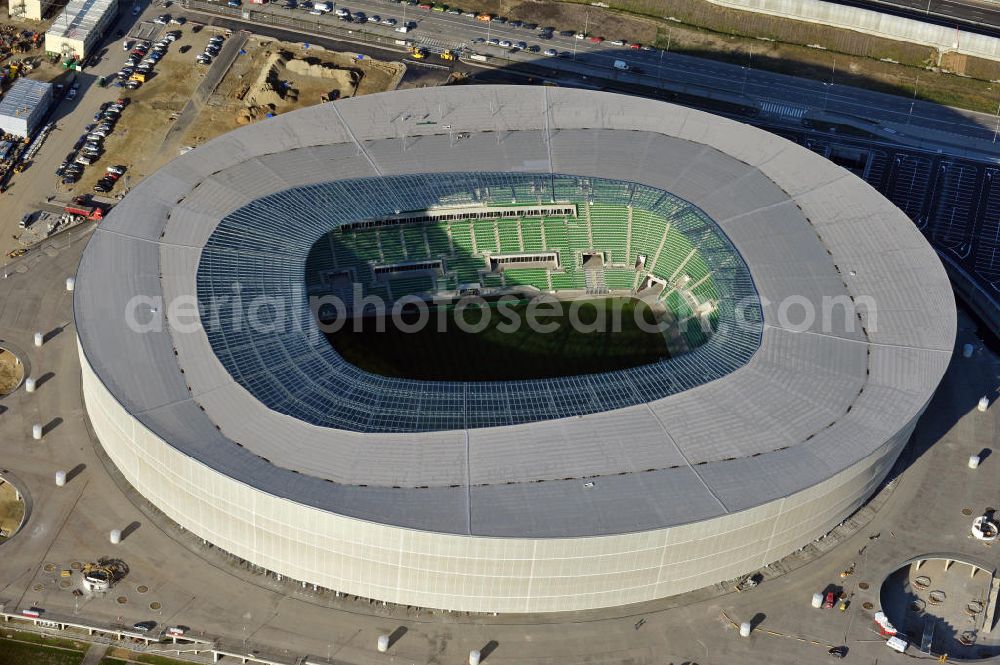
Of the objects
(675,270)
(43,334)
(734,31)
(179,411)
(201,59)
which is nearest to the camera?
(179,411)

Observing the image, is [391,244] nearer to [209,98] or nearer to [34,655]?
[209,98]

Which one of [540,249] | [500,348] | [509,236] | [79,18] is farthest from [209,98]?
[500,348]

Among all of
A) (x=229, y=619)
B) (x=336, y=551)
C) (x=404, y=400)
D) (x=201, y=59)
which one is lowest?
(x=229, y=619)

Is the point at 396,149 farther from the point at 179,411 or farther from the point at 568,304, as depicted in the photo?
the point at 179,411

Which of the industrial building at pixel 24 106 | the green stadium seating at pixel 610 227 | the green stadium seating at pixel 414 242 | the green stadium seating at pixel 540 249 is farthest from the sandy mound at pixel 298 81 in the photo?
the green stadium seating at pixel 610 227

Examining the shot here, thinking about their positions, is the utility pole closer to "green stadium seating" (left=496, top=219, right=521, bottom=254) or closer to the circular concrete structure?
the circular concrete structure

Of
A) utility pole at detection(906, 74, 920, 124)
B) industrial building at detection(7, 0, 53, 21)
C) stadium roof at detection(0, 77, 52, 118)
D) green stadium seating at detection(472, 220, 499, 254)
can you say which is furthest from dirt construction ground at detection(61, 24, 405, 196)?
utility pole at detection(906, 74, 920, 124)

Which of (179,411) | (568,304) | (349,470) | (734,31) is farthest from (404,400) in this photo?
(734,31)
